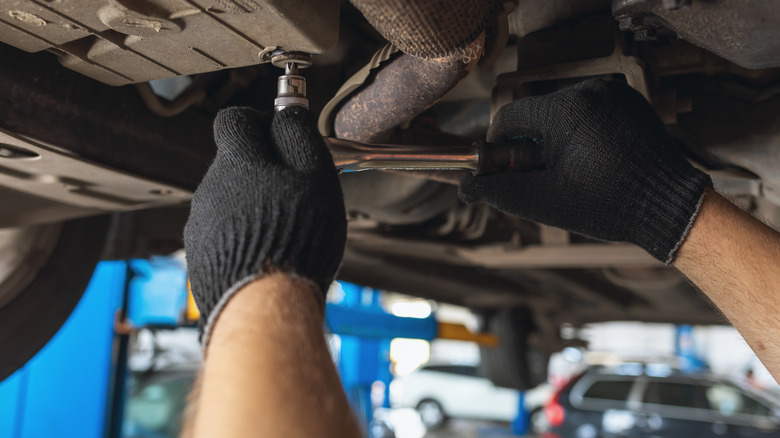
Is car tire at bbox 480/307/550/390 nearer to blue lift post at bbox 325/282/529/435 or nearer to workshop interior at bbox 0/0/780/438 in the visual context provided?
blue lift post at bbox 325/282/529/435

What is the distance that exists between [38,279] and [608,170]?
104 cm

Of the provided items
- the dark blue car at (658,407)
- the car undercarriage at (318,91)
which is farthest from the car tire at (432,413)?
the car undercarriage at (318,91)

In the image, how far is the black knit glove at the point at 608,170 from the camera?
2.35ft

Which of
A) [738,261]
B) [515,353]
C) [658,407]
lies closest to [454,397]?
[658,407]

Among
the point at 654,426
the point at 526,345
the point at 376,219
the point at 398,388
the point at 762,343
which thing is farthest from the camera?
the point at 398,388

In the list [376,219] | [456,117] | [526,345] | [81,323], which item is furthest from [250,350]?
[526,345]

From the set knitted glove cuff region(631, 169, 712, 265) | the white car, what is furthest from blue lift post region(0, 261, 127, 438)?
the white car

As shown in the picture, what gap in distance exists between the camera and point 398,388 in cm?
826

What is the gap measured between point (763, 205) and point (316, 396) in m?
1.12

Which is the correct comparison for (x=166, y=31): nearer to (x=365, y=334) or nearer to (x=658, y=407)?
(x=365, y=334)

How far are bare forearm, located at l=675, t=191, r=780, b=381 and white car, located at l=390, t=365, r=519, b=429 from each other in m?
7.36

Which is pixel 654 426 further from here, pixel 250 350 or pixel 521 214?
pixel 250 350

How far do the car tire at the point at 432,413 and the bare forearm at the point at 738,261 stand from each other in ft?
24.5

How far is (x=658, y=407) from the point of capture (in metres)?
5.30
